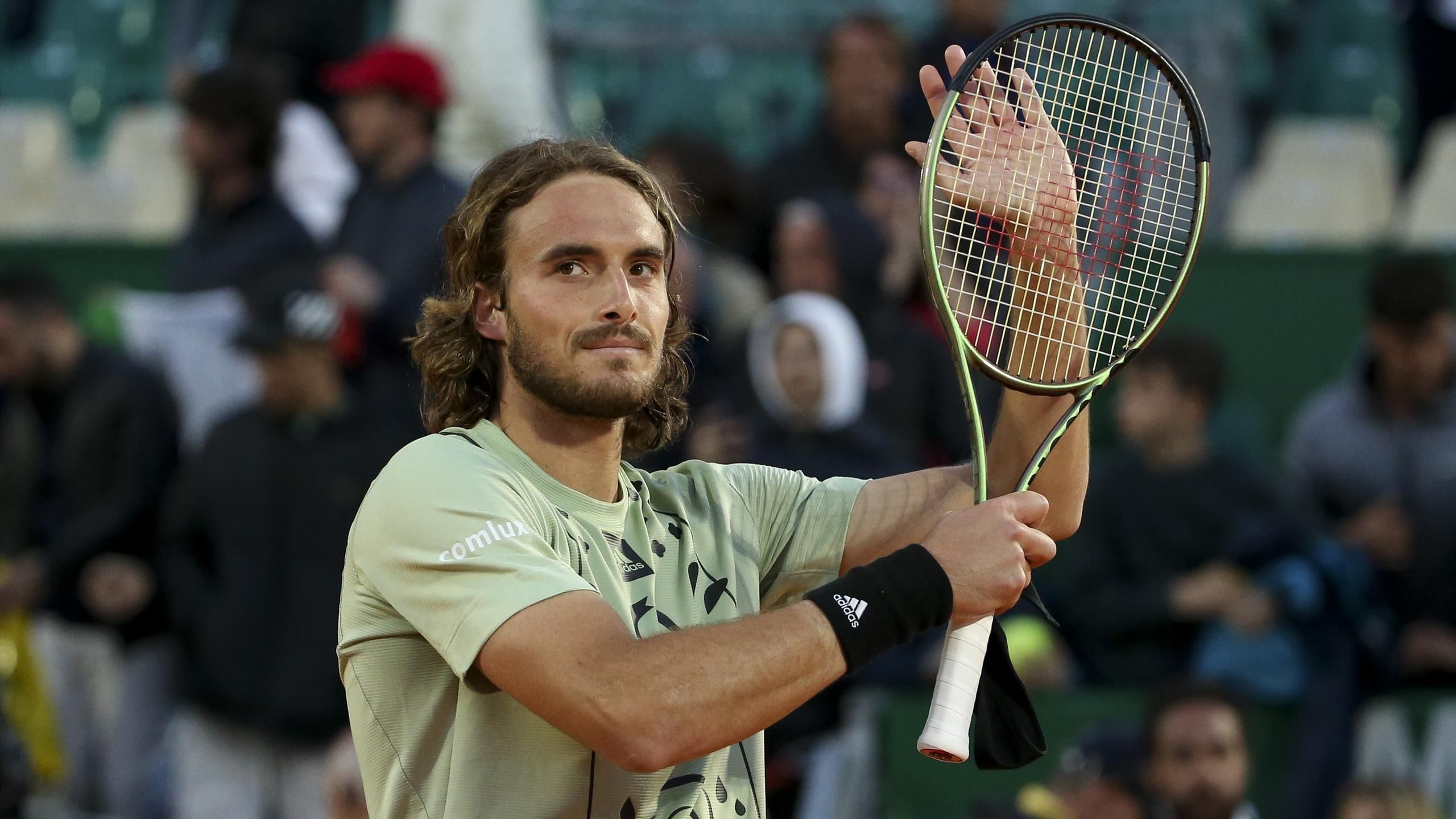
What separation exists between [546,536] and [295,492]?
4.25 m

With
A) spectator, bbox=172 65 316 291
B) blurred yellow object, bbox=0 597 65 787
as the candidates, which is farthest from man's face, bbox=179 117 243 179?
blurred yellow object, bbox=0 597 65 787

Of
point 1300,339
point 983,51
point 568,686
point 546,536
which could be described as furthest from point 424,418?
point 1300,339

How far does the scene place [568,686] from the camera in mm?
2812

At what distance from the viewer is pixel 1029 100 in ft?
11.2

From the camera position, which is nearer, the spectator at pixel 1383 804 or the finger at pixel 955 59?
the finger at pixel 955 59

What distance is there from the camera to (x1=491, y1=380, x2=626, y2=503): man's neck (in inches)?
128

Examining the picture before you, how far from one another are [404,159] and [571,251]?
4.70 metres

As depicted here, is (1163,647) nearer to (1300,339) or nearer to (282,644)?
(1300,339)

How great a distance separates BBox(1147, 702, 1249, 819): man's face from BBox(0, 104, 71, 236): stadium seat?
6497 mm

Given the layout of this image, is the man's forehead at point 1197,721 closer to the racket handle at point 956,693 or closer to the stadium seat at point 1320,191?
the racket handle at point 956,693

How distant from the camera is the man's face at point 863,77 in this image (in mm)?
8477

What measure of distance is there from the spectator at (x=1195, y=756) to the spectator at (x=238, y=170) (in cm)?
364

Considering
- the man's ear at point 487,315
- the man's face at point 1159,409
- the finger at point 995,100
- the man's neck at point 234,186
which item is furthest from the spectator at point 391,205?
the finger at point 995,100

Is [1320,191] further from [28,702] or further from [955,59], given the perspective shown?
[955,59]
